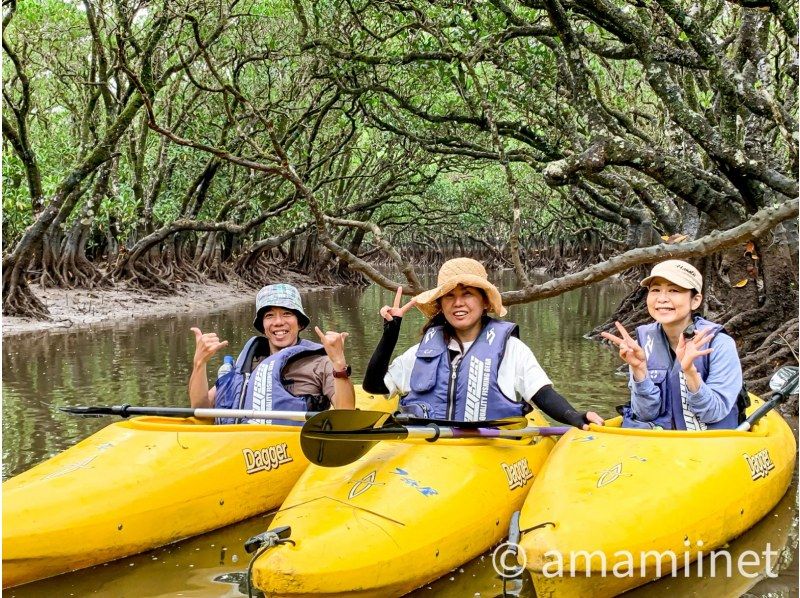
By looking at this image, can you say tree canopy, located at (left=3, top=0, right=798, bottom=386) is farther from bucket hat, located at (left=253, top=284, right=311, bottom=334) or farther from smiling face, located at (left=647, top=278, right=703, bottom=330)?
bucket hat, located at (left=253, top=284, right=311, bottom=334)

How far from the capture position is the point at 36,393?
26.7 feet

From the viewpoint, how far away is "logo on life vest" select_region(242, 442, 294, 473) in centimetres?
457

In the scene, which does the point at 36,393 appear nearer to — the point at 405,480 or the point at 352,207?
the point at 405,480

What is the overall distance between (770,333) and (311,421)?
546cm

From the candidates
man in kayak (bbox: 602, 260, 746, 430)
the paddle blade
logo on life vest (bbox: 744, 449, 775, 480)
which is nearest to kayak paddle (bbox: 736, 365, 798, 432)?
man in kayak (bbox: 602, 260, 746, 430)

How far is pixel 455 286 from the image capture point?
442 cm

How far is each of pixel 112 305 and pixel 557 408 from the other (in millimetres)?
13532

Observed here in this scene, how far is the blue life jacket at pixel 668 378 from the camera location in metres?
4.41

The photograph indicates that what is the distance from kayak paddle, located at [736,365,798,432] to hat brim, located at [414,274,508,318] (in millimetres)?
1406

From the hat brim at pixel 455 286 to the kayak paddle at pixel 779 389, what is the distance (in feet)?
4.61

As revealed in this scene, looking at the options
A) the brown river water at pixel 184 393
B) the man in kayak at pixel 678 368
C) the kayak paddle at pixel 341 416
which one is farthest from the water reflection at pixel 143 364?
the man in kayak at pixel 678 368

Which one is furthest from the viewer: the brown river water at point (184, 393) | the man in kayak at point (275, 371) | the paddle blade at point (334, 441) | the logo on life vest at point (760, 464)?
the man in kayak at point (275, 371)

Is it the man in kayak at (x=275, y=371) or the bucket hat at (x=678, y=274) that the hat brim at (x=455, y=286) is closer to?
the man in kayak at (x=275, y=371)

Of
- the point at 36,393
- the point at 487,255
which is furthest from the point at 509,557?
the point at 487,255
